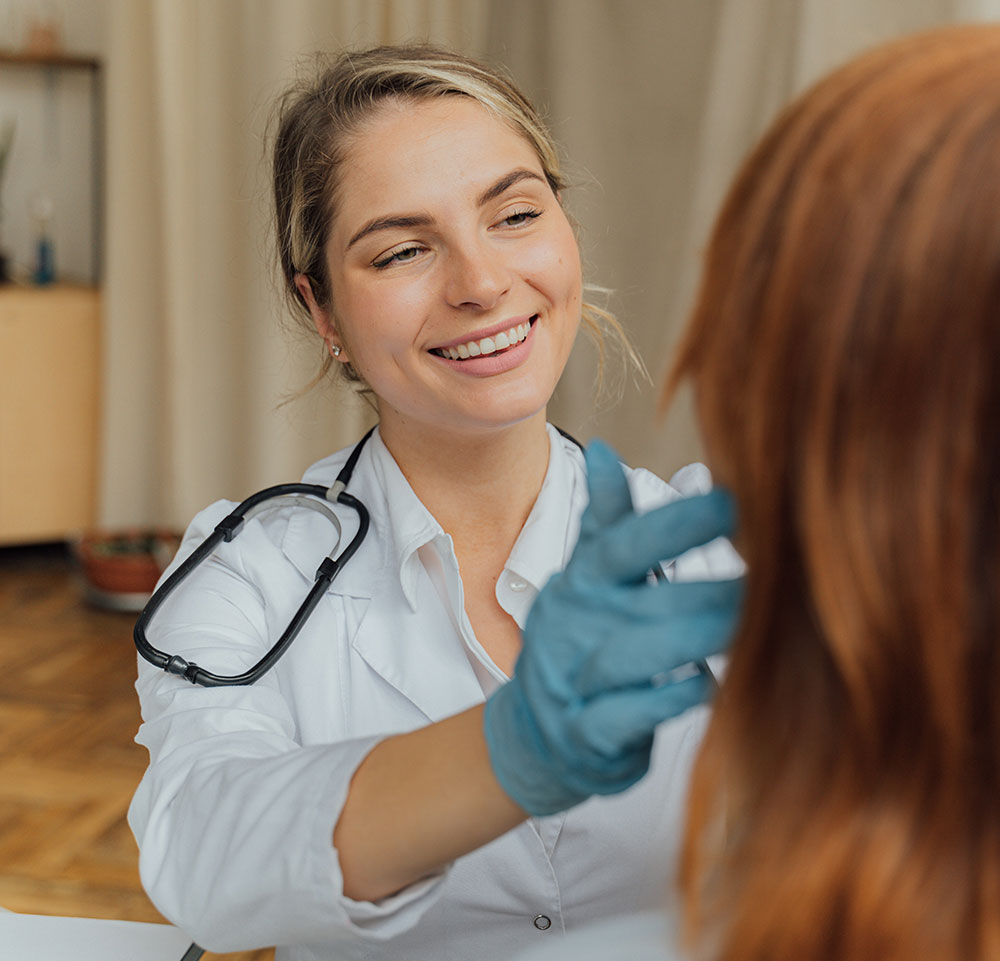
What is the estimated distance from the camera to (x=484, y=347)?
1128mm

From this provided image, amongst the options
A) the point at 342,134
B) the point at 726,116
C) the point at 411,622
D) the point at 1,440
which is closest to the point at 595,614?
the point at 411,622

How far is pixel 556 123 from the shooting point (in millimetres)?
2879

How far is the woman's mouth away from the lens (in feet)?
3.70

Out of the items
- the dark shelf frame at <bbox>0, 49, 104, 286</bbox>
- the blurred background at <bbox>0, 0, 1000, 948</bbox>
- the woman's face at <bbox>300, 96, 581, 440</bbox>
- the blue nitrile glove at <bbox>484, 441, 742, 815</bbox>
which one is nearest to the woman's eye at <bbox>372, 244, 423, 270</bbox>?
the woman's face at <bbox>300, 96, 581, 440</bbox>

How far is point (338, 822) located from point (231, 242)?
3.14m

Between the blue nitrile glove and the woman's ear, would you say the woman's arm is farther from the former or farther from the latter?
the woman's ear

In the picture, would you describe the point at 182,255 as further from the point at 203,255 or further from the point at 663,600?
the point at 663,600

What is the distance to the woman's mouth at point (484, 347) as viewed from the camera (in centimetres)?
113

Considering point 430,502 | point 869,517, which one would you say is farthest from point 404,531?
point 869,517

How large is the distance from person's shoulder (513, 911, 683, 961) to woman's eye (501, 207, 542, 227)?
74 cm

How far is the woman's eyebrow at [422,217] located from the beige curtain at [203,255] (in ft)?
6.83

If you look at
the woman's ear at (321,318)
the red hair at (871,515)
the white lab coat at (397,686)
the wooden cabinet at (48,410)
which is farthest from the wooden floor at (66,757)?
the red hair at (871,515)

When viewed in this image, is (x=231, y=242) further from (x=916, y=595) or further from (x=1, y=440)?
(x=916, y=595)

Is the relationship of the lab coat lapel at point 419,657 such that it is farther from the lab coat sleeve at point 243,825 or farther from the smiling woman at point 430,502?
the lab coat sleeve at point 243,825
